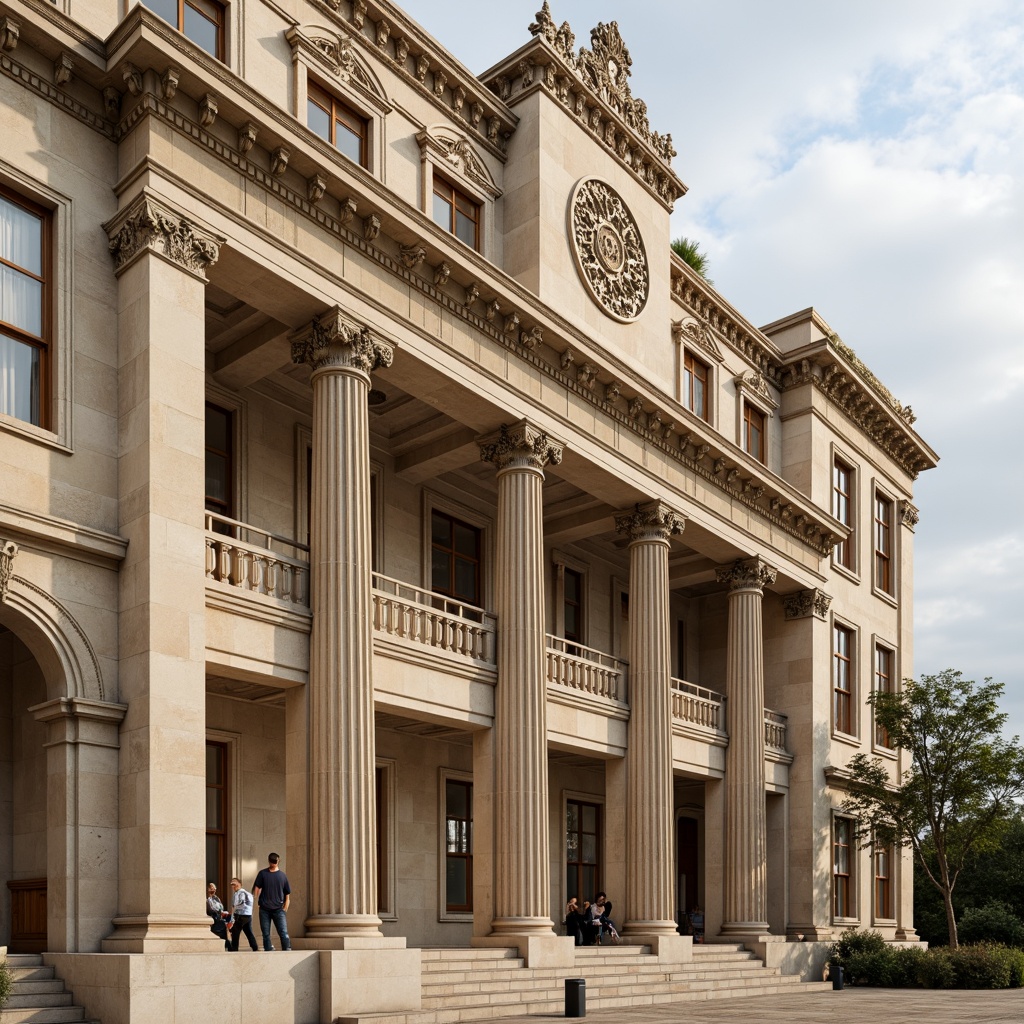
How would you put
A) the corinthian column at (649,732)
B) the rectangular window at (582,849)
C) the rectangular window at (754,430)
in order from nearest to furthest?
1. the corinthian column at (649,732)
2. the rectangular window at (582,849)
3. the rectangular window at (754,430)

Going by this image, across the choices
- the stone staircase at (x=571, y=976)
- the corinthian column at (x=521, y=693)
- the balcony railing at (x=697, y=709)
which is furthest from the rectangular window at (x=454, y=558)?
the stone staircase at (x=571, y=976)

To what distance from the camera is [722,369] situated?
34656mm

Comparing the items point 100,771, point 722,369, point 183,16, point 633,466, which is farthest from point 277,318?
point 722,369

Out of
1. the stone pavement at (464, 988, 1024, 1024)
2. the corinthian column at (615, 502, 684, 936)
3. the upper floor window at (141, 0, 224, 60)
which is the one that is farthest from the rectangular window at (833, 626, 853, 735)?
the upper floor window at (141, 0, 224, 60)

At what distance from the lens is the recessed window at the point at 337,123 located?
72.3ft

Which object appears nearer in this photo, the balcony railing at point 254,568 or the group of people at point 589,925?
the balcony railing at point 254,568

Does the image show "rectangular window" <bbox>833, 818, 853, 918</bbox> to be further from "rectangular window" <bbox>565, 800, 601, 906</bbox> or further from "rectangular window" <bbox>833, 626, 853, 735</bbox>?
"rectangular window" <bbox>565, 800, 601, 906</bbox>

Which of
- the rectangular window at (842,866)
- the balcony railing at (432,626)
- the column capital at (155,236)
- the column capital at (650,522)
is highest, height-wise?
the column capital at (155,236)

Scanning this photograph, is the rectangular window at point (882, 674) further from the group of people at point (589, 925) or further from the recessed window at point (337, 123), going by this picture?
the recessed window at point (337, 123)

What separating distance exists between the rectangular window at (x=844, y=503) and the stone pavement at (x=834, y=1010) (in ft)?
45.4

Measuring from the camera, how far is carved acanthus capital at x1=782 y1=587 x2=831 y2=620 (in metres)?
34.5

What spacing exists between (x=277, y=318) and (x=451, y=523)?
29.3ft

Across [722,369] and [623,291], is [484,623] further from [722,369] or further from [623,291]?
[722,369]

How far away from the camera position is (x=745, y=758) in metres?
30.8
